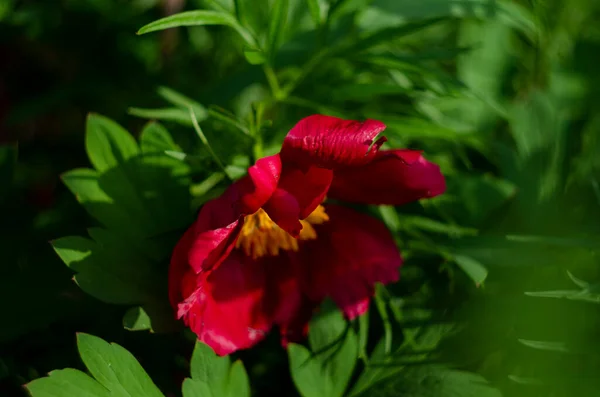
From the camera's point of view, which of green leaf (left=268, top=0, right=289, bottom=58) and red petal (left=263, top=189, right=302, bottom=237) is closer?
red petal (left=263, top=189, right=302, bottom=237)

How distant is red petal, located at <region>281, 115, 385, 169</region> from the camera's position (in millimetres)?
551

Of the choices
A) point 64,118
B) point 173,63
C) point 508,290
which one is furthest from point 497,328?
point 64,118

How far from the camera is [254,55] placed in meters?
0.66

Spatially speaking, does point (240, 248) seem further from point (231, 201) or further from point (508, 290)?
point (508, 290)

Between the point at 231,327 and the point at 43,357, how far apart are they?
224 millimetres

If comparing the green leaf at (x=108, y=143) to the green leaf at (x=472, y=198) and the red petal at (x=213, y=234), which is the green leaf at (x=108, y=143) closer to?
the red petal at (x=213, y=234)

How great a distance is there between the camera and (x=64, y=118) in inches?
45.8

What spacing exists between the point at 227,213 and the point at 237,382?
16 cm

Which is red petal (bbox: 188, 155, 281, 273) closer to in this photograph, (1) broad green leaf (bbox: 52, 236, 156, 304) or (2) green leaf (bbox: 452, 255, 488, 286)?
(1) broad green leaf (bbox: 52, 236, 156, 304)

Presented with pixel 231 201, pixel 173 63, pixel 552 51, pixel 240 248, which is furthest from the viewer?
pixel 552 51

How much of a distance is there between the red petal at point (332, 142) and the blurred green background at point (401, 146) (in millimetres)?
100

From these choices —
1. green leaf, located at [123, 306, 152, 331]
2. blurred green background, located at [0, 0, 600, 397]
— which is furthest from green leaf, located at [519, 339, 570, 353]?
green leaf, located at [123, 306, 152, 331]

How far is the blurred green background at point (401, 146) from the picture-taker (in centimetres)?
65

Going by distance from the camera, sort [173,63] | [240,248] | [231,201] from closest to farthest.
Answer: [231,201], [240,248], [173,63]
